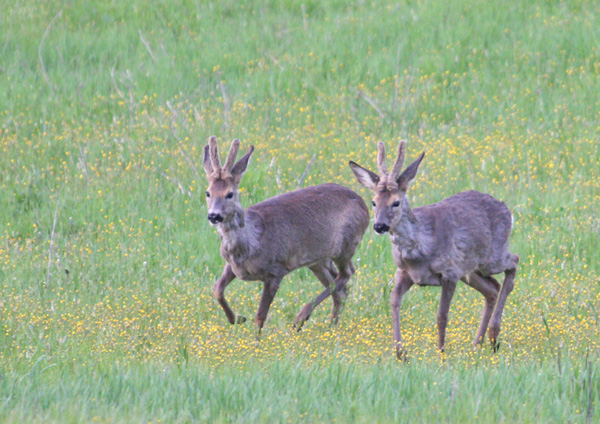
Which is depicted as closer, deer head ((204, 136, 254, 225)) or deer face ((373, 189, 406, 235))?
deer face ((373, 189, 406, 235))

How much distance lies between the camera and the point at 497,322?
315 inches

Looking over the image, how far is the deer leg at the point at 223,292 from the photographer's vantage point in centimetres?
820

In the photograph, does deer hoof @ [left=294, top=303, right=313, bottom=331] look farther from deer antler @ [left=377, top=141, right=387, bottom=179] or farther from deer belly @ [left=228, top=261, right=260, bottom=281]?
deer antler @ [left=377, top=141, right=387, bottom=179]

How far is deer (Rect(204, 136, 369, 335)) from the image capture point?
7992mm

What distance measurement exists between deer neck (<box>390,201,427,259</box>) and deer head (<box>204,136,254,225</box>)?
1.41 meters

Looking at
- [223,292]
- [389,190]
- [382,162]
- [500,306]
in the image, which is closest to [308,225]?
[223,292]

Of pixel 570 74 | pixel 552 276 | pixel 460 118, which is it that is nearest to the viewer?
pixel 552 276

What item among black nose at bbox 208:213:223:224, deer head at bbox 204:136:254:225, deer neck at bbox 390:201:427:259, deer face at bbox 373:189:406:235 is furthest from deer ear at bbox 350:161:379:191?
black nose at bbox 208:213:223:224

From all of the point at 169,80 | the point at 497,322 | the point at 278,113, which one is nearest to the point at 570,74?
the point at 278,113

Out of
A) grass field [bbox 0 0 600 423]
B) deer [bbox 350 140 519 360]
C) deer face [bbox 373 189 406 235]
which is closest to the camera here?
grass field [bbox 0 0 600 423]

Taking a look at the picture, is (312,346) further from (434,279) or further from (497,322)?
(497,322)

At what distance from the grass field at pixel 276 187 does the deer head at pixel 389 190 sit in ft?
3.45

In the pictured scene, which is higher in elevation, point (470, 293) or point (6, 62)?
point (6, 62)

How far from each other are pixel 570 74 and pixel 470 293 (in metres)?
6.70
